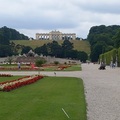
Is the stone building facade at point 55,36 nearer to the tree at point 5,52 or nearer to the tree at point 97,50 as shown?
the tree at point 97,50

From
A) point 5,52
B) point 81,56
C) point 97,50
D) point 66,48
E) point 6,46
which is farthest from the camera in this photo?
point 66,48

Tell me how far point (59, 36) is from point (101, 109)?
180 meters

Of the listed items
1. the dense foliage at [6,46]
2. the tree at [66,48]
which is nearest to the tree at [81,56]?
the tree at [66,48]

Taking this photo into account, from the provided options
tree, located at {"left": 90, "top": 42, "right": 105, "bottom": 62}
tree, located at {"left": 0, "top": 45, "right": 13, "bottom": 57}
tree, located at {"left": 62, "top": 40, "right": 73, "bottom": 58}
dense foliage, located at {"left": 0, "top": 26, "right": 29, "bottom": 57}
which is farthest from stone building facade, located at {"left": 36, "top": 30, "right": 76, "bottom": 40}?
tree, located at {"left": 0, "top": 45, "right": 13, "bottom": 57}

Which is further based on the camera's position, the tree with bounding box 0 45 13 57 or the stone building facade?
the stone building facade

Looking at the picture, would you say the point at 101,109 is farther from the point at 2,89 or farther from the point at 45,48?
the point at 45,48

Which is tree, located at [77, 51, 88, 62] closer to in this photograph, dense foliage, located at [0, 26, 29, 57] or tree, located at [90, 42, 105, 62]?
tree, located at [90, 42, 105, 62]

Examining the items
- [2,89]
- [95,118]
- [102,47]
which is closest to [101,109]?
[95,118]

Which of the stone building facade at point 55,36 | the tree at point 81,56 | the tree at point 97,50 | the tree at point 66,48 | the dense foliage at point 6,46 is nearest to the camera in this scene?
the dense foliage at point 6,46

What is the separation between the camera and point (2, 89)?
44.3ft

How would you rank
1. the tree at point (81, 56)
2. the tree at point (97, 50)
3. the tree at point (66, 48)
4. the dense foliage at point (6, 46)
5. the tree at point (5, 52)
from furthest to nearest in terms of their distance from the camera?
the tree at point (66, 48) < the tree at point (81, 56) < the tree at point (97, 50) < the dense foliage at point (6, 46) < the tree at point (5, 52)

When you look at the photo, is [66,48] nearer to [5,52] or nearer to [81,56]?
[81,56]

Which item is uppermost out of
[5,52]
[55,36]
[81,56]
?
[55,36]

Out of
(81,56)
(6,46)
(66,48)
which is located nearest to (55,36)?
(66,48)
